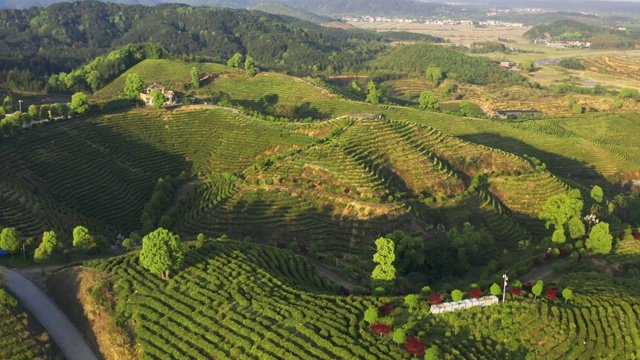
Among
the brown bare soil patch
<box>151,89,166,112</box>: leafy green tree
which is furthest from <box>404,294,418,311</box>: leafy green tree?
<box>151,89,166,112</box>: leafy green tree

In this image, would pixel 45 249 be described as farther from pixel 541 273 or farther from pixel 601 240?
pixel 601 240

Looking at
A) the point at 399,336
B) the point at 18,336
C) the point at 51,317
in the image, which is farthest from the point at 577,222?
the point at 18,336

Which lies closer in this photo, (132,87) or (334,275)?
(334,275)

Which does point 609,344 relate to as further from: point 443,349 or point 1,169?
point 1,169

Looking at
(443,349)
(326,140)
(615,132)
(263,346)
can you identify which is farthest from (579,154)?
(263,346)

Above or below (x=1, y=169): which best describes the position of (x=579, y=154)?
below

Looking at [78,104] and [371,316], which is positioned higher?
[78,104]

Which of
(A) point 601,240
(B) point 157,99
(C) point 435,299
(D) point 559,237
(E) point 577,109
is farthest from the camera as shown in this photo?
(E) point 577,109

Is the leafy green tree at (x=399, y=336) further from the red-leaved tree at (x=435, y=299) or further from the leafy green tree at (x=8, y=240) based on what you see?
the leafy green tree at (x=8, y=240)
